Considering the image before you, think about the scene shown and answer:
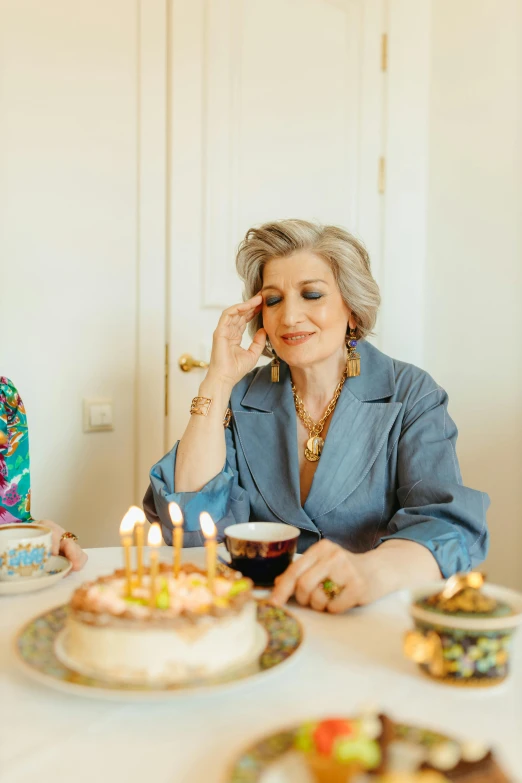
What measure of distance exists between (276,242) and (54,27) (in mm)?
1034

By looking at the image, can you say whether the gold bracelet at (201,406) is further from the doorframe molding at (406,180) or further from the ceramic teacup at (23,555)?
the doorframe molding at (406,180)

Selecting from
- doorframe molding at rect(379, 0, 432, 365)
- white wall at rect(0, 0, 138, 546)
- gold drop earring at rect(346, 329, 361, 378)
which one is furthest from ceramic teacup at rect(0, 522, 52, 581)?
doorframe molding at rect(379, 0, 432, 365)

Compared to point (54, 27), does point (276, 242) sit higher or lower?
lower

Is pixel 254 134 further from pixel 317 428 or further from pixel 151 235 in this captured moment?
pixel 317 428

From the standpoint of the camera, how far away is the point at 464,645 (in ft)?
2.50

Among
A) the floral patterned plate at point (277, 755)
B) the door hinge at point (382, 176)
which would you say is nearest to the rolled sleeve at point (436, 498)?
the floral patterned plate at point (277, 755)

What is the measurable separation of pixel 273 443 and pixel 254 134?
4.54 ft

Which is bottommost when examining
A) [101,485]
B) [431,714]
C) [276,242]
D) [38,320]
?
[101,485]

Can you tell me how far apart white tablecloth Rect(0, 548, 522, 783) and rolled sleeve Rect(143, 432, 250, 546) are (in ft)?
1.92

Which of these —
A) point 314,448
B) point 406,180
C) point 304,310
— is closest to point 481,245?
point 406,180

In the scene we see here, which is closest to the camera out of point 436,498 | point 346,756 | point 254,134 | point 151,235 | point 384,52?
point 346,756

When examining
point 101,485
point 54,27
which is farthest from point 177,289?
point 54,27

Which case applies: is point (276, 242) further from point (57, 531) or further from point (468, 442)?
point (468, 442)

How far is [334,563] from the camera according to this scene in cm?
101
